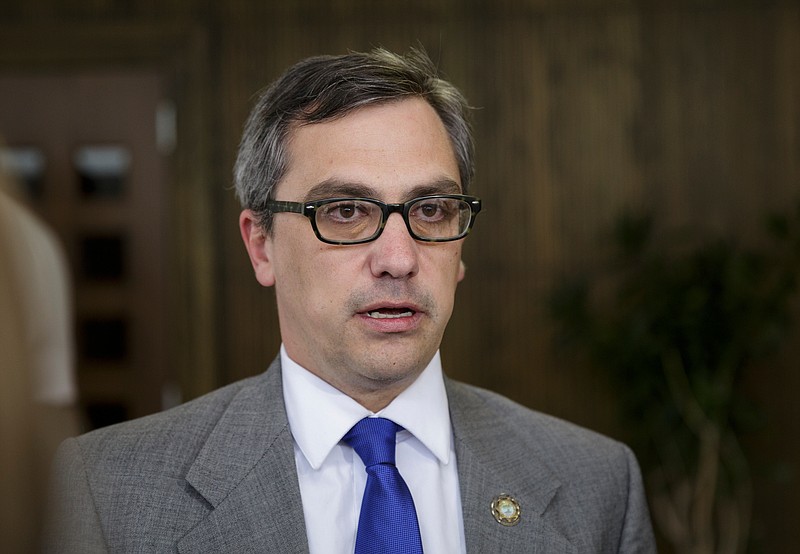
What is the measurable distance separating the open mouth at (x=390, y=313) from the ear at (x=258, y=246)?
0.24 meters

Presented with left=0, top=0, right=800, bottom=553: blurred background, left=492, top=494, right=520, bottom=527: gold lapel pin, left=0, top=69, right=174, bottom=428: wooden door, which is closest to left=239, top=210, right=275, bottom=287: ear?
left=492, top=494, right=520, bottom=527: gold lapel pin

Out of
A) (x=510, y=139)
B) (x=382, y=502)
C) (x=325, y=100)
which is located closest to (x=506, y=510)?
(x=382, y=502)

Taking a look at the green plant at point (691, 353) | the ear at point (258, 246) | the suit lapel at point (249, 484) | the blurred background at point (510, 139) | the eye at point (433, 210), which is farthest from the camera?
the blurred background at point (510, 139)

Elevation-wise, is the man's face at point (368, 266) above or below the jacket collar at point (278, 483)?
above

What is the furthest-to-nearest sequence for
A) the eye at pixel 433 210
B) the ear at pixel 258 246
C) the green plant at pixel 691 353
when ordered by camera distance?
1. the green plant at pixel 691 353
2. the ear at pixel 258 246
3. the eye at pixel 433 210

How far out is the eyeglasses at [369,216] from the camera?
136 cm

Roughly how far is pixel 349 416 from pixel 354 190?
0.34 metres

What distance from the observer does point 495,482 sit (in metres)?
1.42

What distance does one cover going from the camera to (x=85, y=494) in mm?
1319

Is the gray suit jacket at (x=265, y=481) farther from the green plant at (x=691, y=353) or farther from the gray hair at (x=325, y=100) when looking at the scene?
the green plant at (x=691, y=353)

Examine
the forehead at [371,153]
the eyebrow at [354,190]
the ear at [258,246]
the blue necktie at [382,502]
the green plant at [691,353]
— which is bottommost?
the green plant at [691,353]

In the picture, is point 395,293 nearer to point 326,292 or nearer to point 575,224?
point 326,292

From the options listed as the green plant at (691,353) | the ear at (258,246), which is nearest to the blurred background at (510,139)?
the green plant at (691,353)

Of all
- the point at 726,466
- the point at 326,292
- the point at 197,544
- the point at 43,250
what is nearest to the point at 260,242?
the point at 326,292
